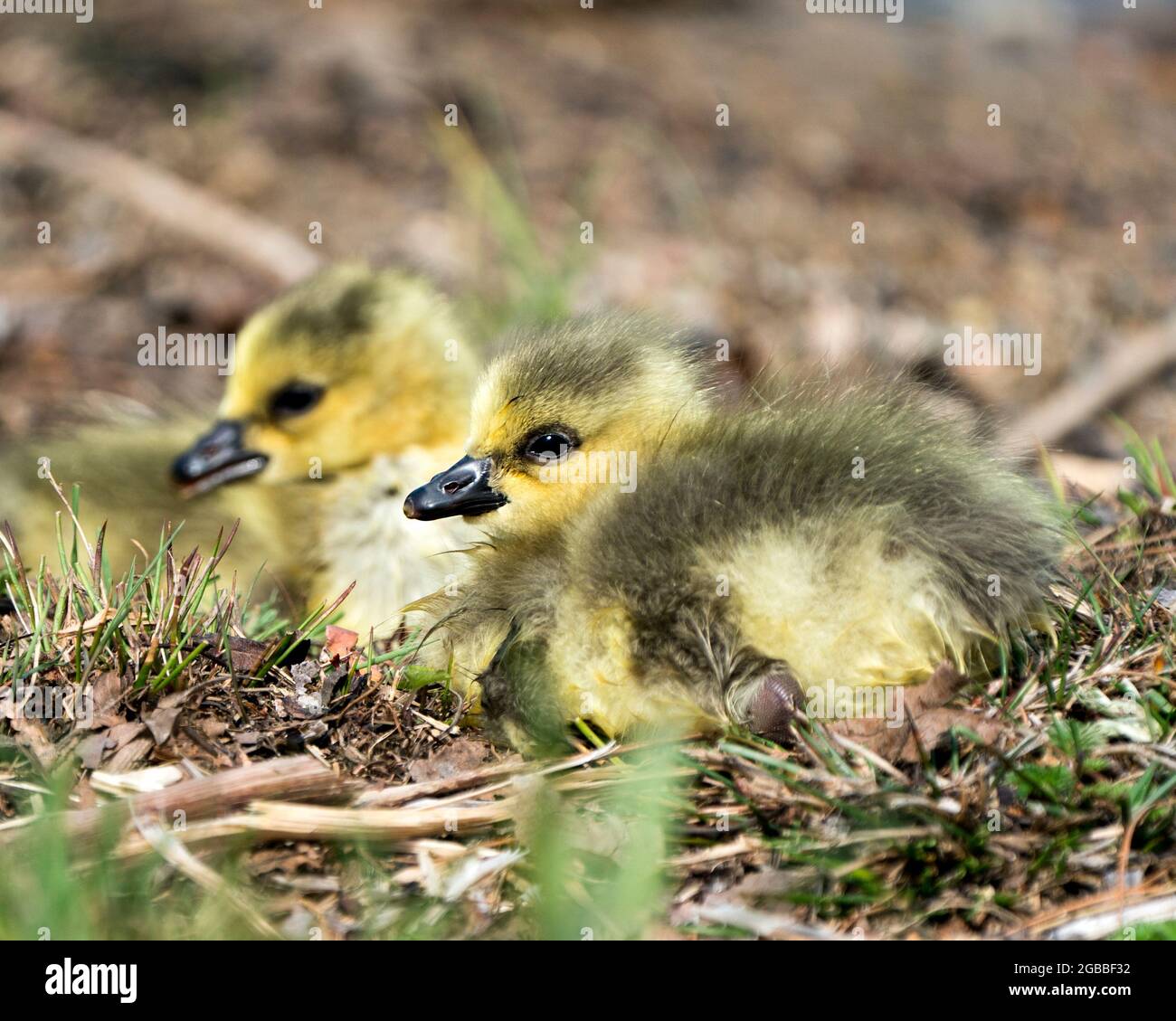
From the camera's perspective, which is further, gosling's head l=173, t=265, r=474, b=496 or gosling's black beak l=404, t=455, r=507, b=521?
gosling's head l=173, t=265, r=474, b=496

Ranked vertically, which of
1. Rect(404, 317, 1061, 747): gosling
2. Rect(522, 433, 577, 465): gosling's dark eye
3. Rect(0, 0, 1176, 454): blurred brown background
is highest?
Rect(0, 0, 1176, 454): blurred brown background

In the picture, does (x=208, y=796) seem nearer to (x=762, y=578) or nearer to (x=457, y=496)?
(x=457, y=496)

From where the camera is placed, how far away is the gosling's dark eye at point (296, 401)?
165 inches

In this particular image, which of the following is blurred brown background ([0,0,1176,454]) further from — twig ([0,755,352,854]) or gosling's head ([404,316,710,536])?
twig ([0,755,352,854])

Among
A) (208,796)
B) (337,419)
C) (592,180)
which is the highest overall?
(592,180)

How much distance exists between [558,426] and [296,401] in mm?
1465

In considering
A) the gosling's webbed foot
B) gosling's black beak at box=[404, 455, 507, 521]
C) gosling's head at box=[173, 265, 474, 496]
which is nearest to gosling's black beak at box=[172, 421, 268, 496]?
gosling's head at box=[173, 265, 474, 496]

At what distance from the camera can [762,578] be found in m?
2.48

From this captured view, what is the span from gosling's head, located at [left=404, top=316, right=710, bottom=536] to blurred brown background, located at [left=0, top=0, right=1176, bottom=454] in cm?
172

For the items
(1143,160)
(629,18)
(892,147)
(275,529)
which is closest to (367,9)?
(629,18)

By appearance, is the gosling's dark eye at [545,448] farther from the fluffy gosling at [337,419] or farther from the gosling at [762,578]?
the fluffy gosling at [337,419]

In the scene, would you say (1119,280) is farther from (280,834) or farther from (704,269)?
(280,834)

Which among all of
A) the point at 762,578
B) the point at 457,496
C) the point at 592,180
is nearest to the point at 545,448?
the point at 457,496

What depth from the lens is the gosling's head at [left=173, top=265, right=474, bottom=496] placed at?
13.6ft
